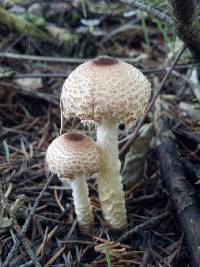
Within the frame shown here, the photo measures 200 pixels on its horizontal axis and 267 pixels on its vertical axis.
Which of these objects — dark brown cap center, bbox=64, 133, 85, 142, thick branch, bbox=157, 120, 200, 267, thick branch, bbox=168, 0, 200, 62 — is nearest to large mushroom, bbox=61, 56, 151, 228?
dark brown cap center, bbox=64, 133, 85, 142

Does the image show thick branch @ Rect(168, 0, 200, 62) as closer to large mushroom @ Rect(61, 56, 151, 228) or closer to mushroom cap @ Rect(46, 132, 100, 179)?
Answer: large mushroom @ Rect(61, 56, 151, 228)

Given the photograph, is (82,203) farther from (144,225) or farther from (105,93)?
(105,93)

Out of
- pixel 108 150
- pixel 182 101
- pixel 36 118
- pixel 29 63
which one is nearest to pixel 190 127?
pixel 182 101

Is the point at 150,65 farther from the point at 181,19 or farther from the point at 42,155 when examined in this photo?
the point at 181,19

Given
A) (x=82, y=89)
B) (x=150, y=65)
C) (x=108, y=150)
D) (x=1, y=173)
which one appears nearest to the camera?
(x=82, y=89)

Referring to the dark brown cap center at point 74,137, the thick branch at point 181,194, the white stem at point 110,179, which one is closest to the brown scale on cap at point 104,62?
the white stem at point 110,179
